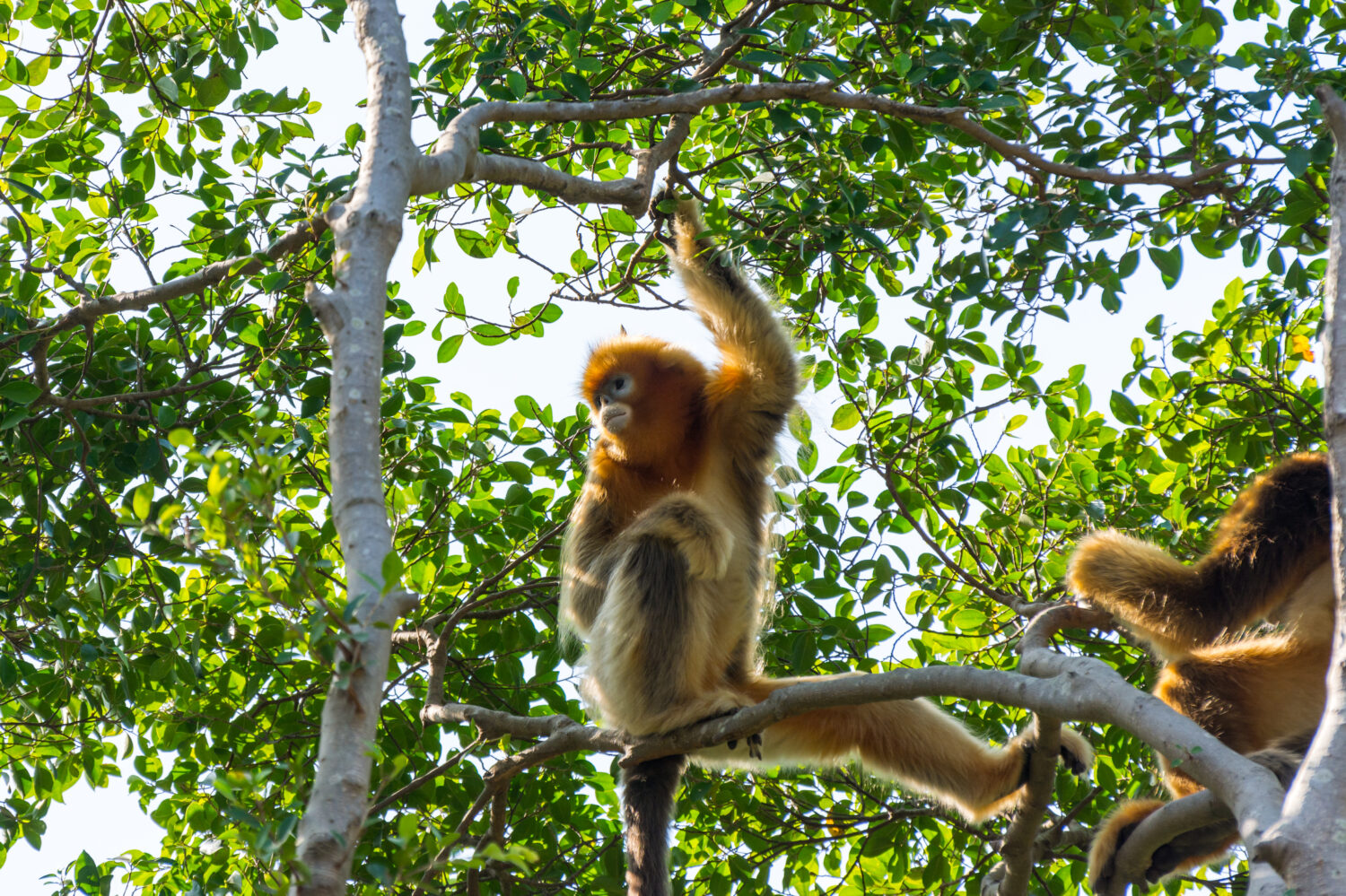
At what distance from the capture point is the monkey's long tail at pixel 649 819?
3.74 m

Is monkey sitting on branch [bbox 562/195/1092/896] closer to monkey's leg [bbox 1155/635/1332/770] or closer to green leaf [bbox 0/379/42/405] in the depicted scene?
monkey's leg [bbox 1155/635/1332/770]

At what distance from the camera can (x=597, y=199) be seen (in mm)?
3691

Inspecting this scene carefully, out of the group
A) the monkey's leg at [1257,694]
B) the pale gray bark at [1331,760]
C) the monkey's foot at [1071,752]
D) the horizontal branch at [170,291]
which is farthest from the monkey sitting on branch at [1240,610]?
the horizontal branch at [170,291]

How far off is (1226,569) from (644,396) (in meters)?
2.09

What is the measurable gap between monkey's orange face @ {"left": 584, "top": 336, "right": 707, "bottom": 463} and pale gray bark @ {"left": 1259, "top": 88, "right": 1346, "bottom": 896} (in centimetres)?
250

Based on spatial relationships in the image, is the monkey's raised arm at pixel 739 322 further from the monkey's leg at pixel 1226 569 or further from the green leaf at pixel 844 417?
the monkey's leg at pixel 1226 569

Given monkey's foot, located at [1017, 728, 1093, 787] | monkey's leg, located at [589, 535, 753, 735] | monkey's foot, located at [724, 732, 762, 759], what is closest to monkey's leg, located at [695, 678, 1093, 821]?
monkey's foot, located at [1017, 728, 1093, 787]

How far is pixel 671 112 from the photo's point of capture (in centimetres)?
359

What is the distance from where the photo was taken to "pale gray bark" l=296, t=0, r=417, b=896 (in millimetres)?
1681

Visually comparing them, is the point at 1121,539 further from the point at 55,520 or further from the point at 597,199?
the point at 55,520

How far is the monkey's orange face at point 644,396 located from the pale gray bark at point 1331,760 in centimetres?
250

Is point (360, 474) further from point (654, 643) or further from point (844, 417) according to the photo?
point (844, 417)

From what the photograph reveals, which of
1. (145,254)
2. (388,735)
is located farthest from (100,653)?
(145,254)

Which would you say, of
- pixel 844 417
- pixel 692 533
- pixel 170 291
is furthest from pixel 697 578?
pixel 170 291
